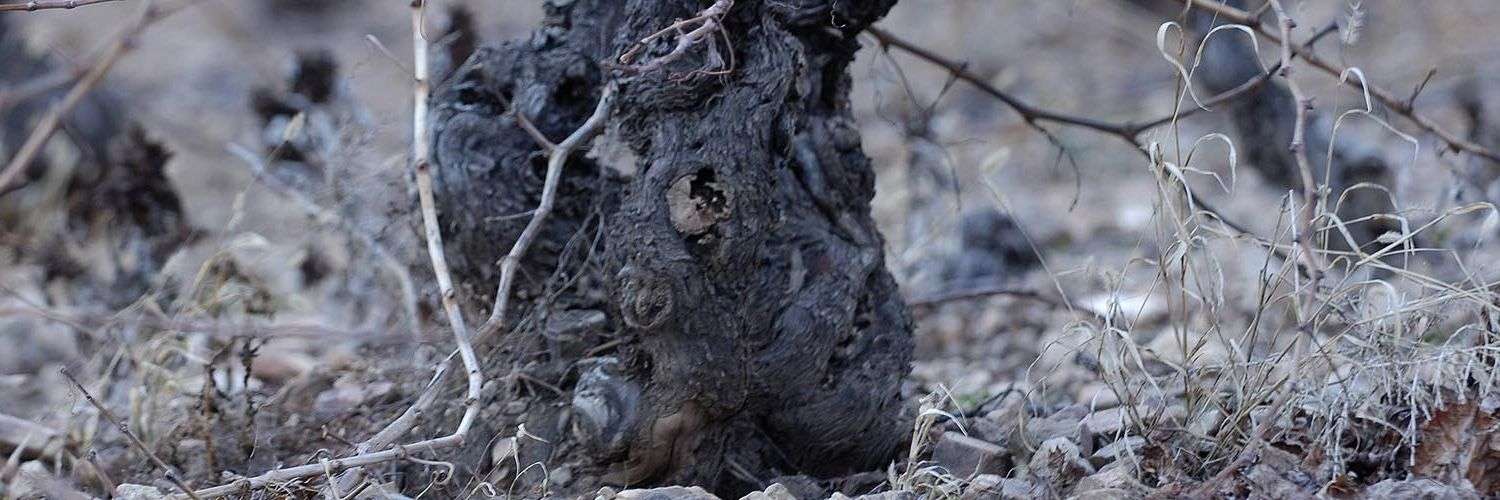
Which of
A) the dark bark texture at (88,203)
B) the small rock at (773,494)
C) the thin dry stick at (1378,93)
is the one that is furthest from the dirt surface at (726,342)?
the dark bark texture at (88,203)

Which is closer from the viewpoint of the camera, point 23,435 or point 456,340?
point 456,340

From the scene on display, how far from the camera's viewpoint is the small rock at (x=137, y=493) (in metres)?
1.94

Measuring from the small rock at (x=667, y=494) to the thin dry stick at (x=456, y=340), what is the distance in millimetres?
223

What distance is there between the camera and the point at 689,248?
186 cm

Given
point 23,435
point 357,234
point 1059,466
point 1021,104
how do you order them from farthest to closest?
point 357,234 → point 1021,104 → point 23,435 → point 1059,466

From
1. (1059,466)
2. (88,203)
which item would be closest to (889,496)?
(1059,466)

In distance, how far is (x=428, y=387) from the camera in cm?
205

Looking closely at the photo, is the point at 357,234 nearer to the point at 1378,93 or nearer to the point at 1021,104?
the point at 1021,104

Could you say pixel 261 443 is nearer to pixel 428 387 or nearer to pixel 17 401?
pixel 428 387

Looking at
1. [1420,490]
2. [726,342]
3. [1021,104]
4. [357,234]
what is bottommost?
[1420,490]

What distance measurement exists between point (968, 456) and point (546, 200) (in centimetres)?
70

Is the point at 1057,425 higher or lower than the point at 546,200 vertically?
lower

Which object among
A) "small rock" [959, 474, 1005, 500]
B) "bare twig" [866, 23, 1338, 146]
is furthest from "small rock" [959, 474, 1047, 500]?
"bare twig" [866, 23, 1338, 146]

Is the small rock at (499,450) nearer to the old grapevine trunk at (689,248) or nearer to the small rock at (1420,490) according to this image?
the old grapevine trunk at (689,248)
